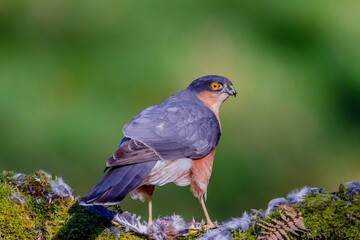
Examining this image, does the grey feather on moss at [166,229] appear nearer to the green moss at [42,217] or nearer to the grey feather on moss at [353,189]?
the green moss at [42,217]

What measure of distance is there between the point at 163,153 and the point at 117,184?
0.50m

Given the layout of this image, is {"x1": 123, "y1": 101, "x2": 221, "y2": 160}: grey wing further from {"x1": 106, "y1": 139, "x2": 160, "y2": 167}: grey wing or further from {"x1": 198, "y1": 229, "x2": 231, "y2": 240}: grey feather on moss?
{"x1": 198, "y1": 229, "x2": 231, "y2": 240}: grey feather on moss

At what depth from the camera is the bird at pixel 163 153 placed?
9.82ft

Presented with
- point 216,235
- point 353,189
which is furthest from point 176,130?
point 353,189

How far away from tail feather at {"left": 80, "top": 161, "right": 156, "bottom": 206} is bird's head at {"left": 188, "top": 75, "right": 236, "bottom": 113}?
1.25m

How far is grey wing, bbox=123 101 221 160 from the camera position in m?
3.38

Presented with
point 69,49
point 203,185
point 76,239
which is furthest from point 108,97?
point 76,239

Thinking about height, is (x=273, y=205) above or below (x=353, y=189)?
below

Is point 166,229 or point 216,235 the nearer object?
point 216,235

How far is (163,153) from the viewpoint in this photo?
10.9ft

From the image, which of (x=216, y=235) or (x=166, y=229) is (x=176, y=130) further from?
(x=216, y=235)

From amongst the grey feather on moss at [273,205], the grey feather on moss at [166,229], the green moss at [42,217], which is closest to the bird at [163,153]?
the grey feather on moss at [166,229]

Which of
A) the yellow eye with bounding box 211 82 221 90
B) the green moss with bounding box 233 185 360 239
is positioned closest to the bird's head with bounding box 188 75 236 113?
the yellow eye with bounding box 211 82 221 90

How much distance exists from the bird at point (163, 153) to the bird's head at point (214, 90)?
3.6 inches
